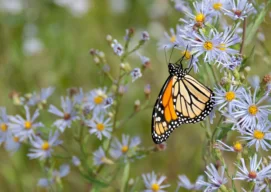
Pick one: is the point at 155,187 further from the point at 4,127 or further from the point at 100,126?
the point at 4,127

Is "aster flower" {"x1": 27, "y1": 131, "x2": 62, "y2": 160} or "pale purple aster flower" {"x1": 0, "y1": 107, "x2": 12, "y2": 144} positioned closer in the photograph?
"aster flower" {"x1": 27, "y1": 131, "x2": 62, "y2": 160}

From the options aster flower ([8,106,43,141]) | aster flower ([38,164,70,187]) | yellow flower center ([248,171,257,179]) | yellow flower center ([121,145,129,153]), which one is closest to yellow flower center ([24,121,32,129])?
aster flower ([8,106,43,141])

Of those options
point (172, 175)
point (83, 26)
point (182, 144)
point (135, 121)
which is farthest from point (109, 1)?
point (172, 175)

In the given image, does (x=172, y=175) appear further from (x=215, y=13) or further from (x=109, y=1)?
(x=109, y=1)

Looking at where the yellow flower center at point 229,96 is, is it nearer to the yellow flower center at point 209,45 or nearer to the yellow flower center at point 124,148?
the yellow flower center at point 209,45

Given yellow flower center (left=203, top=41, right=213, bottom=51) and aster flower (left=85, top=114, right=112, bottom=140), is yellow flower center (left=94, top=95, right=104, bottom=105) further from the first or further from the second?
yellow flower center (left=203, top=41, right=213, bottom=51)
